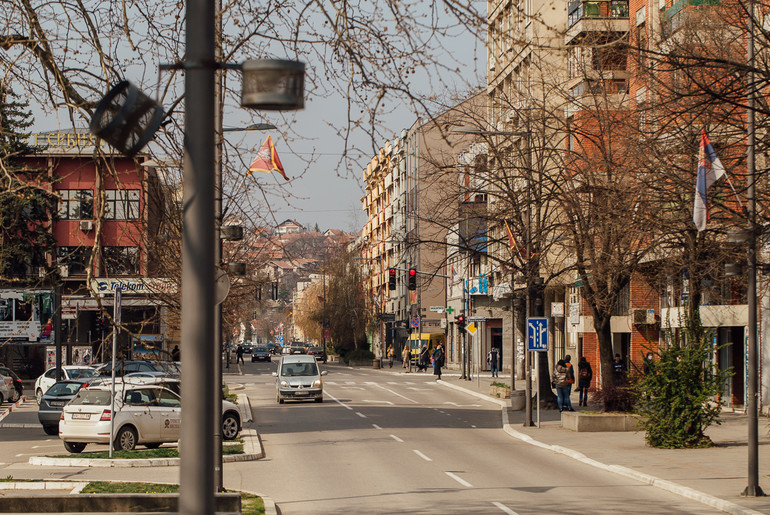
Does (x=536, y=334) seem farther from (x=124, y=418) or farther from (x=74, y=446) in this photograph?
(x=74, y=446)

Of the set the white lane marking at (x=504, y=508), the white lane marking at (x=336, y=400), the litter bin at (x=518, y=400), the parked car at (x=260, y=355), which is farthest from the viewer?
the parked car at (x=260, y=355)

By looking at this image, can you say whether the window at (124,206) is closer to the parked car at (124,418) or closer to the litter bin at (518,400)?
the parked car at (124,418)

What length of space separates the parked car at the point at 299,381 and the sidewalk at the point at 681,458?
1219 centimetres

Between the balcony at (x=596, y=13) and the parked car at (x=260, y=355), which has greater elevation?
the balcony at (x=596, y=13)

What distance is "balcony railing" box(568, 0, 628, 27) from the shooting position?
1676 inches

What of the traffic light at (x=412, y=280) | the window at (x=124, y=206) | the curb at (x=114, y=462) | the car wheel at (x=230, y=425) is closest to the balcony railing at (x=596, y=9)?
the traffic light at (x=412, y=280)

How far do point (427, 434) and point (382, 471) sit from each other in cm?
846

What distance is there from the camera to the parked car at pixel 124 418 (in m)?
23.4

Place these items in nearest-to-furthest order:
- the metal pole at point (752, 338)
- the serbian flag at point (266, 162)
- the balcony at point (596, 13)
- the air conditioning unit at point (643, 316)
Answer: the metal pole at point (752, 338) → the serbian flag at point (266, 162) → the air conditioning unit at point (643, 316) → the balcony at point (596, 13)

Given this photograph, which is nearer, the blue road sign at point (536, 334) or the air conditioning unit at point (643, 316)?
the blue road sign at point (536, 334)

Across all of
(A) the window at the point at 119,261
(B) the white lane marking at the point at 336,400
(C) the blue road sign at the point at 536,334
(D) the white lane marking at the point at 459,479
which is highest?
(A) the window at the point at 119,261

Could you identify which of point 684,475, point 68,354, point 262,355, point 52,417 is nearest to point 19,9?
point 684,475

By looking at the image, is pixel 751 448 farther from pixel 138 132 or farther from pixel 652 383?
pixel 138 132

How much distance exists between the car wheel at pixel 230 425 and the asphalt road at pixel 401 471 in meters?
0.97
